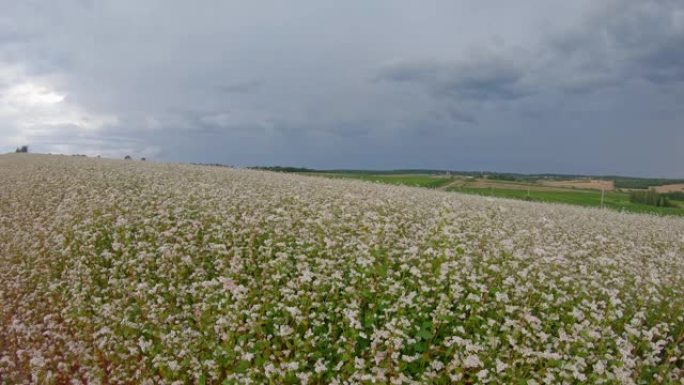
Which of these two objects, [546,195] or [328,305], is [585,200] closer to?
[546,195]

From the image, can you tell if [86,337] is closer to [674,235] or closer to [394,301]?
[394,301]

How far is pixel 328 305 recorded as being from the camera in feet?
22.3

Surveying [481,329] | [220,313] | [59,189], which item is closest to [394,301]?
[481,329]

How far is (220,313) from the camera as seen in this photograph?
7422 mm

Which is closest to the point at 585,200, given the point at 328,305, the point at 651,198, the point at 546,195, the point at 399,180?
the point at 546,195

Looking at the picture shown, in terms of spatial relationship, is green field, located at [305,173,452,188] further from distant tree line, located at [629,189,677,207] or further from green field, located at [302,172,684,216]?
distant tree line, located at [629,189,677,207]

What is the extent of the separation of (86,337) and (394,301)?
4.90 meters

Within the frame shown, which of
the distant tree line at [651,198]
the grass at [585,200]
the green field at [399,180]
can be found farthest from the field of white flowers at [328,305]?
the distant tree line at [651,198]

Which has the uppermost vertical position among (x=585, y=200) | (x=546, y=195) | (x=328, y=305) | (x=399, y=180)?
(x=399, y=180)

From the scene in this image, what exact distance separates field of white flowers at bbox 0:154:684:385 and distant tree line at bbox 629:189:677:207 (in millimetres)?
51877

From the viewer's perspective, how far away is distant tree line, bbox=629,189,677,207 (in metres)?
55.7

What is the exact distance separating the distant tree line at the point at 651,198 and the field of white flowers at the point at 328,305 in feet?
170

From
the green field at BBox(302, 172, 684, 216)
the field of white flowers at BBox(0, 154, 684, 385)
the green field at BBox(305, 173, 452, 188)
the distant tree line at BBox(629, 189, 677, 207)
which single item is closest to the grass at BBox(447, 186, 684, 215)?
the green field at BBox(302, 172, 684, 216)

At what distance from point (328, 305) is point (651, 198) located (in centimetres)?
6122
